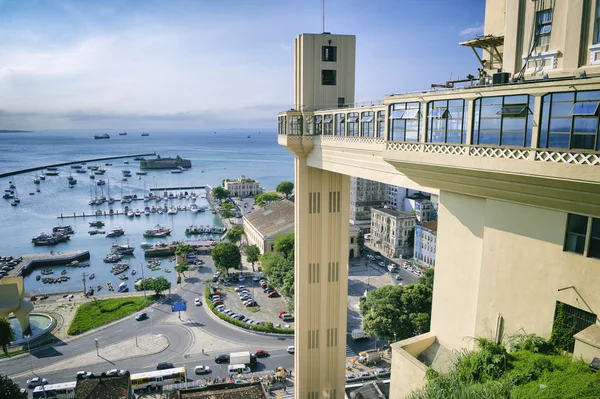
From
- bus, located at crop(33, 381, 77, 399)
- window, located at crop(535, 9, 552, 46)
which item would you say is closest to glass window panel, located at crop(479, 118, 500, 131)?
window, located at crop(535, 9, 552, 46)

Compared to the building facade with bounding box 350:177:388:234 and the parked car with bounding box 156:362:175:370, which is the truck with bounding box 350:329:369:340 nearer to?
the parked car with bounding box 156:362:175:370

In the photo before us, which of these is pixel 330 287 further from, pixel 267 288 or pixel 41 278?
pixel 41 278

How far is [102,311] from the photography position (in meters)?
36.2

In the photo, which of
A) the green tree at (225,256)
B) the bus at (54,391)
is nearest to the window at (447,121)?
the bus at (54,391)

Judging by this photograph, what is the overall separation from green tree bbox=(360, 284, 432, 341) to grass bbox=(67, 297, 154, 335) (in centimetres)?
2145

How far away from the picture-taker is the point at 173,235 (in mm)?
67750

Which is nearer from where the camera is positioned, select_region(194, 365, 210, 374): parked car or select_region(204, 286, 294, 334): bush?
select_region(194, 365, 210, 374): parked car

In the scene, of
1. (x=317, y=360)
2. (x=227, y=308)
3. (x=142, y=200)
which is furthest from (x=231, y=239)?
(x=142, y=200)

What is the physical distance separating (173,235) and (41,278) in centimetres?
2237

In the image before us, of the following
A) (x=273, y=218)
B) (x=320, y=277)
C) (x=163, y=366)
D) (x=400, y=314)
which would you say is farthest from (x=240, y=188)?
(x=320, y=277)

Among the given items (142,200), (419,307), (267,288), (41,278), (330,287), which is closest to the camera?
(330,287)

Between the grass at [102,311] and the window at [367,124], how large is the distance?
31.2 meters

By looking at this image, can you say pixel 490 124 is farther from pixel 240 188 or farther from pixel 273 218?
pixel 240 188

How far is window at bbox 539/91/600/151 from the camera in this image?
4949 mm
